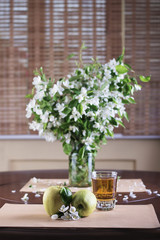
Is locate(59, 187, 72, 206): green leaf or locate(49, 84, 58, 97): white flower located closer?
Result: locate(59, 187, 72, 206): green leaf

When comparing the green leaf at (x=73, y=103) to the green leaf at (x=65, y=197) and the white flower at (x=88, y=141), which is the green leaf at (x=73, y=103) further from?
the green leaf at (x=65, y=197)

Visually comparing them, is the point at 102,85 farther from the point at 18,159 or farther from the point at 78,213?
the point at 18,159

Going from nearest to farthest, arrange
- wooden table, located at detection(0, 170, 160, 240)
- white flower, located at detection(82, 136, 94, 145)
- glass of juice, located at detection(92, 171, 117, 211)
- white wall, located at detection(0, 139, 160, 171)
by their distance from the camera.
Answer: wooden table, located at detection(0, 170, 160, 240) < glass of juice, located at detection(92, 171, 117, 211) < white flower, located at detection(82, 136, 94, 145) < white wall, located at detection(0, 139, 160, 171)

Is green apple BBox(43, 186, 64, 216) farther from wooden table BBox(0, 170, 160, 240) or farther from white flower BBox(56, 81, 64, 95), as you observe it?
white flower BBox(56, 81, 64, 95)

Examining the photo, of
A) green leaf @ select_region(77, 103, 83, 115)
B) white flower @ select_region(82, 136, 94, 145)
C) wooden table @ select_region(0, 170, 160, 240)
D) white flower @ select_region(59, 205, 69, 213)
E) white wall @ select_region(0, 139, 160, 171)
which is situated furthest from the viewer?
white wall @ select_region(0, 139, 160, 171)

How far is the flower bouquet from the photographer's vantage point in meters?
1.47

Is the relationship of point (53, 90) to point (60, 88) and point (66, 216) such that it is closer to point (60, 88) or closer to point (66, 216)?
point (60, 88)

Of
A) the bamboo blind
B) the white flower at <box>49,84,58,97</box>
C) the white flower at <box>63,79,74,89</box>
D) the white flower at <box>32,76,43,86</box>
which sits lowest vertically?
the white flower at <box>49,84,58,97</box>

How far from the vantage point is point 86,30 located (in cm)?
315

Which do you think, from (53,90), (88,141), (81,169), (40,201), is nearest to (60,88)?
(53,90)

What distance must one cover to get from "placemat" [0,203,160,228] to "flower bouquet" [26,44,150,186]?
0.39 meters

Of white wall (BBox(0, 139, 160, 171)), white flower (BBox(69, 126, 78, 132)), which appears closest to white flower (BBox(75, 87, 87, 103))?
white flower (BBox(69, 126, 78, 132))

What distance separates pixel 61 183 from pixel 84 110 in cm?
43

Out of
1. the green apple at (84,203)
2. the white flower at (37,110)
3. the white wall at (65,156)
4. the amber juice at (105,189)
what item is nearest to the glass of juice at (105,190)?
the amber juice at (105,189)
